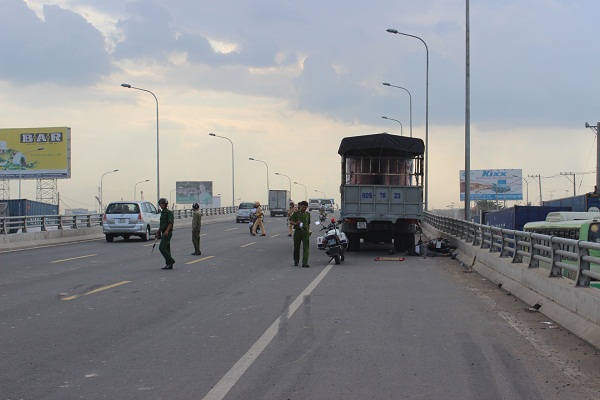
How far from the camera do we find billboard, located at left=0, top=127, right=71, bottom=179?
6950 cm

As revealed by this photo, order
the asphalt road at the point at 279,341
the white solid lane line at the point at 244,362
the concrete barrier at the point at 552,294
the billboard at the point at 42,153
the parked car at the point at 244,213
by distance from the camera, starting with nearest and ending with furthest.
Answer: the white solid lane line at the point at 244,362
the asphalt road at the point at 279,341
the concrete barrier at the point at 552,294
the parked car at the point at 244,213
the billboard at the point at 42,153

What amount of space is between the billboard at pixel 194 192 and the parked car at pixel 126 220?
279ft

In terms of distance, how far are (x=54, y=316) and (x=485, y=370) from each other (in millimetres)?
6386

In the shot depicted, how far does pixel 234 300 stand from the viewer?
11.3m

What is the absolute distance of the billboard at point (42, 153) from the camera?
6950cm

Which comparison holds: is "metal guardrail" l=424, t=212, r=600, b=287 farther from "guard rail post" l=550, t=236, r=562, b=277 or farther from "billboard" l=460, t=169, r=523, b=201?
Result: "billboard" l=460, t=169, r=523, b=201

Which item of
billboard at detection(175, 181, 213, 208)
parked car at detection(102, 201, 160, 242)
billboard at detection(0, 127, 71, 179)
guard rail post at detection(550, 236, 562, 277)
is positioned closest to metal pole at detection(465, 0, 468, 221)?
guard rail post at detection(550, 236, 562, 277)

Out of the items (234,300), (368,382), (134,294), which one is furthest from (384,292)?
(368,382)

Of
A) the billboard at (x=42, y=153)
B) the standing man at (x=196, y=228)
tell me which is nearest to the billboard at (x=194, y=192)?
the billboard at (x=42, y=153)

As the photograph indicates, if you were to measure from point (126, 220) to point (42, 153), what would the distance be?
151 ft

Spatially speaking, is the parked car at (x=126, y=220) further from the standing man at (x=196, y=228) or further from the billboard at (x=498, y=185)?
the billboard at (x=498, y=185)

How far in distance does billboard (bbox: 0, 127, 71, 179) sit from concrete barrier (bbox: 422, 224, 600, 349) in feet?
203

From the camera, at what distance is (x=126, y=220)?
1135 inches

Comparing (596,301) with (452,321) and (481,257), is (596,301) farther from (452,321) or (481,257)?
(481,257)
